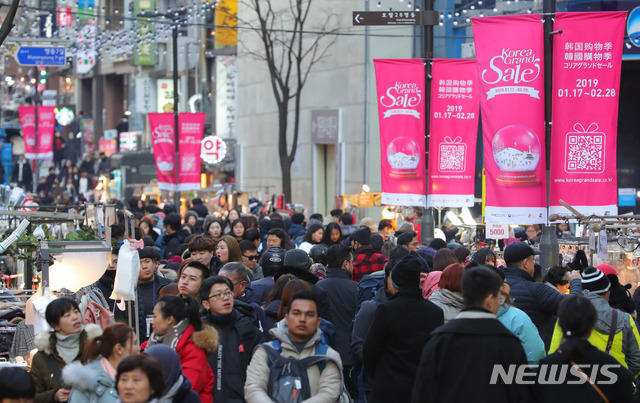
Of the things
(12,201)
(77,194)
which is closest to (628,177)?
(12,201)

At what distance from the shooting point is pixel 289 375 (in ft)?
20.7

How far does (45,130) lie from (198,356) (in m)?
36.4

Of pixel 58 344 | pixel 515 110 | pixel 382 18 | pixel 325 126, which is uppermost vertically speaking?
pixel 382 18

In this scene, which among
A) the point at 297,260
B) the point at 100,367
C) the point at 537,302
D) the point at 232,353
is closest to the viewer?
the point at 100,367

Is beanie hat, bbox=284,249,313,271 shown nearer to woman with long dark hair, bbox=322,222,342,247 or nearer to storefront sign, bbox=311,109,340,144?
woman with long dark hair, bbox=322,222,342,247

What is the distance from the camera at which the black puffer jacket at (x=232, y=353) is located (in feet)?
23.9

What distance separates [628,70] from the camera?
28859 millimetres

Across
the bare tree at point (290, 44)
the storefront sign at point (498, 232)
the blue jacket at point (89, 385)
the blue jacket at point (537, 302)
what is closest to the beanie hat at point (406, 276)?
the blue jacket at point (537, 302)

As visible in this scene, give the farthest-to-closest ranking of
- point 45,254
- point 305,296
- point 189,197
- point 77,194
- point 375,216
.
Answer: point 77,194 → point 189,197 → point 375,216 → point 45,254 → point 305,296

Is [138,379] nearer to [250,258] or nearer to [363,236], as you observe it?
[250,258]

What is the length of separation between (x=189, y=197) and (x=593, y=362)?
27643mm

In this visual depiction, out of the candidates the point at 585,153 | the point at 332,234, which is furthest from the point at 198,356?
the point at 332,234

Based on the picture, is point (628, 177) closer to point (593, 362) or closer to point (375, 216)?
point (375, 216)

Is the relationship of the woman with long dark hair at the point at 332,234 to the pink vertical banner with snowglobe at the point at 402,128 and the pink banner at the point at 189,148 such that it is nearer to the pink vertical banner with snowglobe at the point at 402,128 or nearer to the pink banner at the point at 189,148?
the pink vertical banner with snowglobe at the point at 402,128
